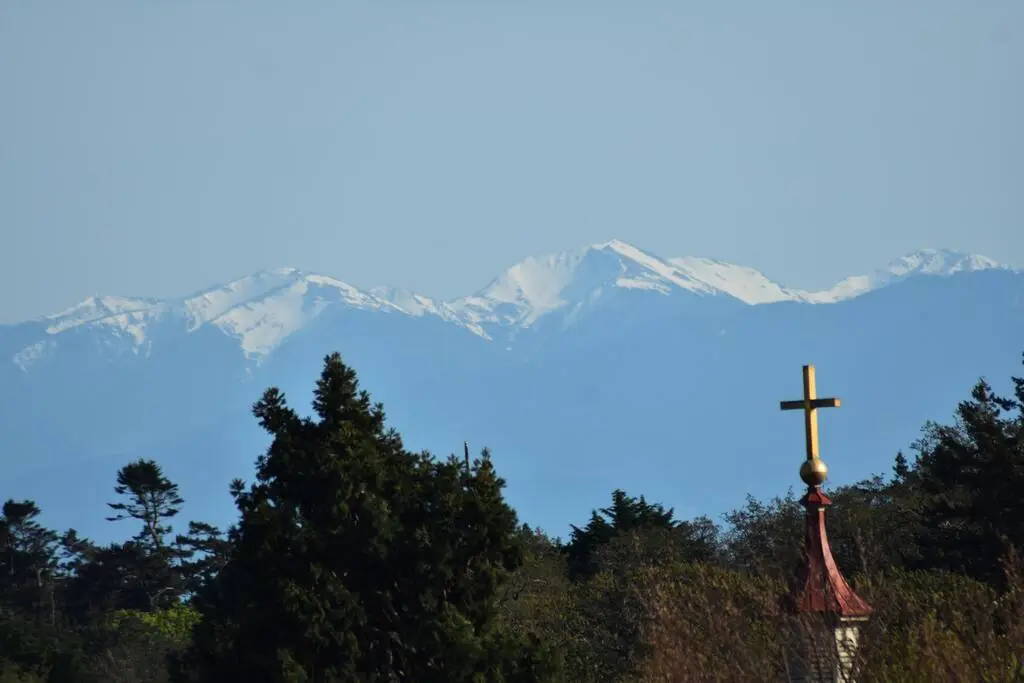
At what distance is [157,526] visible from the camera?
96.4 meters

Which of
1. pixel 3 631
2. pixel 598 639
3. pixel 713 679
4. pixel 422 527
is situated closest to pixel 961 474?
pixel 598 639

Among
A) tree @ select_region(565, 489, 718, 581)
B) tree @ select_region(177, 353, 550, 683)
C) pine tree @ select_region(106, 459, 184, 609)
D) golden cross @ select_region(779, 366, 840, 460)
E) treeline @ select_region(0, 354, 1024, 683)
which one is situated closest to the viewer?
golden cross @ select_region(779, 366, 840, 460)

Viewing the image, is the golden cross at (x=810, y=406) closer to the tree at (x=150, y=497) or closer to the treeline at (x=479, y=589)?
the treeline at (x=479, y=589)

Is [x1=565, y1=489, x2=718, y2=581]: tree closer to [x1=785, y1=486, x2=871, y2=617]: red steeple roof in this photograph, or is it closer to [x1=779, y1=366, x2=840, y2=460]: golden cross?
[x1=779, y1=366, x2=840, y2=460]: golden cross

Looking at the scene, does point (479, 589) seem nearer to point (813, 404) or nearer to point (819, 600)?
point (813, 404)

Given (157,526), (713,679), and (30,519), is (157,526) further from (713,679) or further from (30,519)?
(713,679)

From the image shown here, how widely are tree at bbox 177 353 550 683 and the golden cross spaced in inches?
483

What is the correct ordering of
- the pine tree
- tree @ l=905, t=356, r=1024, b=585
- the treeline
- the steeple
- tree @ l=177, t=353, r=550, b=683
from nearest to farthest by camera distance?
the steeple → the treeline → tree @ l=177, t=353, r=550, b=683 → tree @ l=905, t=356, r=1024, b=585 → the pine tree

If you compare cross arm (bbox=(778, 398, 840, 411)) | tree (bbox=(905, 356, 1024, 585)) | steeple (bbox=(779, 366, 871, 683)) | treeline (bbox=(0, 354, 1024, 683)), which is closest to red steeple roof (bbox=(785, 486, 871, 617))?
steeple (bbox=(779, 366, 871, 683))

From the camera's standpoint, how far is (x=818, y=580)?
798 inches

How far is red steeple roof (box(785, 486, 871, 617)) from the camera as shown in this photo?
20078 mm

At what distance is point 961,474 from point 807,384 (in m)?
31.9

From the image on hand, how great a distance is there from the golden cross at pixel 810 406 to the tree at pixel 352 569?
12262mm

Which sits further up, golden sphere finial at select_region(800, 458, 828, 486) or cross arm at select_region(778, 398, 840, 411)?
cross arm at select_region(778, 398, 840, 411)
